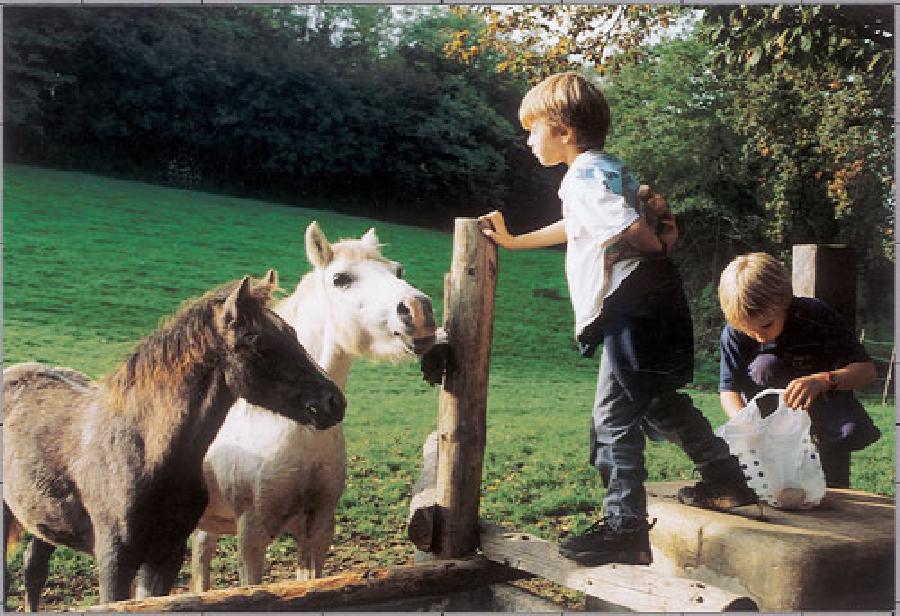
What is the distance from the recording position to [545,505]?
423cm

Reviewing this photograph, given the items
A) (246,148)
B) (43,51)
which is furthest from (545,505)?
(43,51)

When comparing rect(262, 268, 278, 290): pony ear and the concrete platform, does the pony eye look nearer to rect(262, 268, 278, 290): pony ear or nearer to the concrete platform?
rect(262, 268, 278, 290): pony ear

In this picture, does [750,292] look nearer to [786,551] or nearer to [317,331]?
[786,551]

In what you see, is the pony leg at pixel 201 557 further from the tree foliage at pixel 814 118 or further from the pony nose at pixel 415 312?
the tree foliage at pixel 814 118

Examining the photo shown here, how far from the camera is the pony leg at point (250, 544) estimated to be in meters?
3.64

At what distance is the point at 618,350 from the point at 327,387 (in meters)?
1.12

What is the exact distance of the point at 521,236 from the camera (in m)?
4.05

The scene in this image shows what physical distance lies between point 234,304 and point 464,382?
1.09 m

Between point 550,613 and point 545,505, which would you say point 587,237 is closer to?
point 545,505

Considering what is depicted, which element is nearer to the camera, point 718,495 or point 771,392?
point 718,495

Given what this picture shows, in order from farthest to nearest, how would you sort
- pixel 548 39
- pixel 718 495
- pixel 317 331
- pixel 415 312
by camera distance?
pixel 548 39 → pixel 718 495 → pixel 317 331 → pixel 415 312

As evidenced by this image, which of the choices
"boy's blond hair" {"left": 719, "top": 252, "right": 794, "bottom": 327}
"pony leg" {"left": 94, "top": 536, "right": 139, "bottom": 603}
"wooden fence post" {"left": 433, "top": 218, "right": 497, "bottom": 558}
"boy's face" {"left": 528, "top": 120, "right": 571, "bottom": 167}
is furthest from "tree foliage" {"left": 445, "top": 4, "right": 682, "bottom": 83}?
"pony leg" {"left": 94, "top": 536, "right": 139, "bottom": 603}

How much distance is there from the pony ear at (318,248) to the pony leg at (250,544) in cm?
96

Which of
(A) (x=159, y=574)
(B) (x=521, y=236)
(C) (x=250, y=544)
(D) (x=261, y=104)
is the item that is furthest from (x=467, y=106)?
(A) (x=159, y=574)
